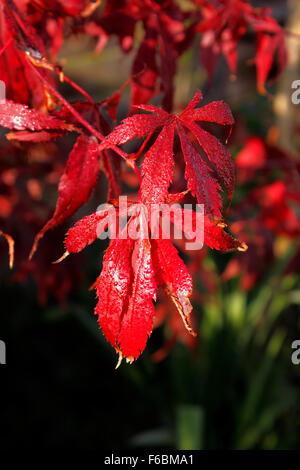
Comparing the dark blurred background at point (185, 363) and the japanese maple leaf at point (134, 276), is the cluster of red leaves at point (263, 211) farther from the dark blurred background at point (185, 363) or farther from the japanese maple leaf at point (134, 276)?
the japanese maple leaf at point (134, 276)

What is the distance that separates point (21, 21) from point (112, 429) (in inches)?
54.8

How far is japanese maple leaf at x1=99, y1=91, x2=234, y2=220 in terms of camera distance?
39 cm

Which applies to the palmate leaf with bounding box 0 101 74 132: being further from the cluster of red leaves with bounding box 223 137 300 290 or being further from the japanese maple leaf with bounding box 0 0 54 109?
the cluster of red leaves with bounding box 223 137 300 290

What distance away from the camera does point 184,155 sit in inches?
15.3

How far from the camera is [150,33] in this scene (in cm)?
62

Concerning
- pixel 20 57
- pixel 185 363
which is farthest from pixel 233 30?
pixel 185 363

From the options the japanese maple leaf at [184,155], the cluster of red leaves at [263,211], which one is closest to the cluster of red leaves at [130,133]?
the japanese maple leaf at [184,155]

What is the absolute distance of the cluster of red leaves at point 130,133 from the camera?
0.40 meters

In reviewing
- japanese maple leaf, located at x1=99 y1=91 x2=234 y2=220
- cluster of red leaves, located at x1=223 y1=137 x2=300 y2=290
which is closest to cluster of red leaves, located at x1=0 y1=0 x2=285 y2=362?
japanese maple leaf, located at x1=99 y1=91 x2=234 y2=220

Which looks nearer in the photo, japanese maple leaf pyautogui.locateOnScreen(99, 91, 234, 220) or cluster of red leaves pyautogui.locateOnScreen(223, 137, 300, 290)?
japanese maple leaf pyautogui.locateOnScreen(99, 91, 234, 220)

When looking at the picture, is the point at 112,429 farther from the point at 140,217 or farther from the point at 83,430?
the point at 140,217

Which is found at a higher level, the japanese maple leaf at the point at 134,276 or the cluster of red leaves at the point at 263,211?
the cluster of red leaves at the point at 263,211

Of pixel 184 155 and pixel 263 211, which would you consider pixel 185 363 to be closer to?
pixel 263 211
